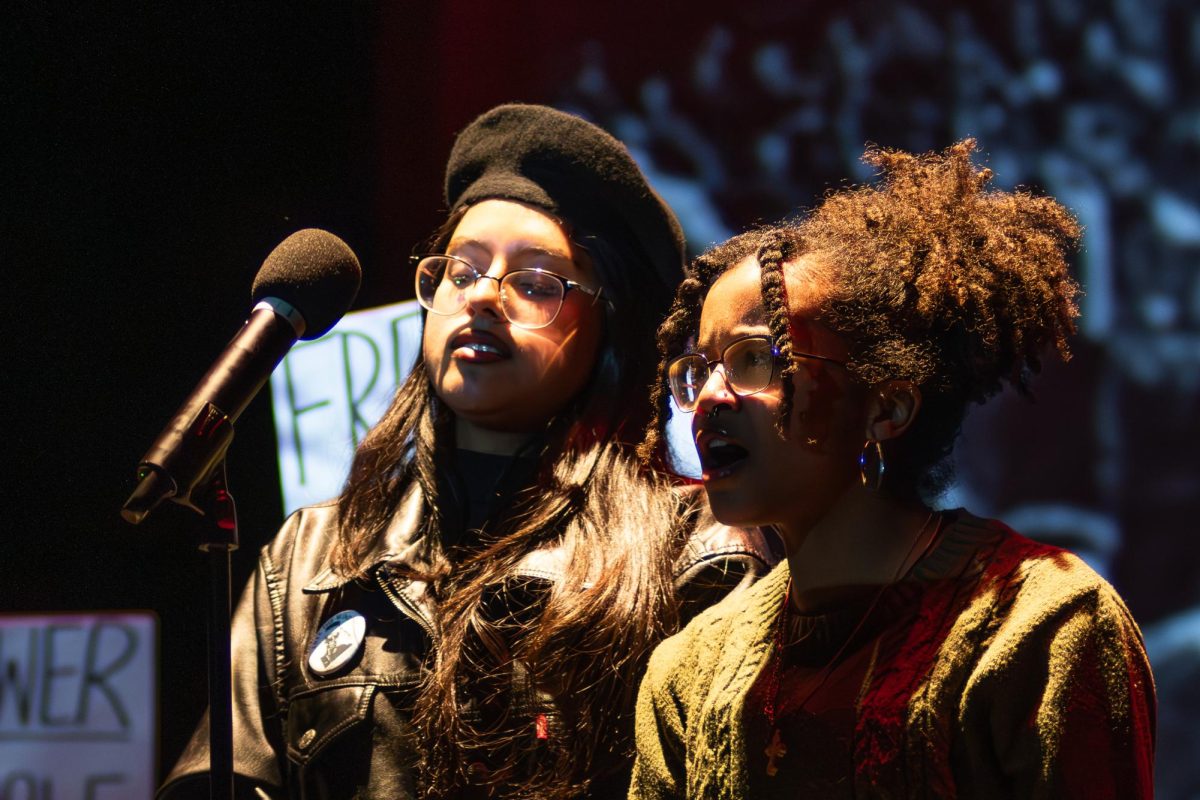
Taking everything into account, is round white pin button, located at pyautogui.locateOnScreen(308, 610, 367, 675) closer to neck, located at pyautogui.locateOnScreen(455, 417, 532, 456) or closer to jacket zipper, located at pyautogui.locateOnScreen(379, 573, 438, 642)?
jacket zipper, located at pyautogui.locateOnScreen(379, 573, 438, 642)

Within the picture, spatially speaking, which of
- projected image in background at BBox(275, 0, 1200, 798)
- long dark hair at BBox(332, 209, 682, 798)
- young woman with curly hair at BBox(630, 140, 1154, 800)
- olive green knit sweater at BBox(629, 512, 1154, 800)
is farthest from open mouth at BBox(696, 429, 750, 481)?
projected image in background at BBox(275, 0, 1200, 798)

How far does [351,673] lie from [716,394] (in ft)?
2.55

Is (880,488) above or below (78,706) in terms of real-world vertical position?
below

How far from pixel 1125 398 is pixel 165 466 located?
62.6 inches

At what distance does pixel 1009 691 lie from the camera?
4.01ft

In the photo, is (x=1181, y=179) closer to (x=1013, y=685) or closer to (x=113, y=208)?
(x=1013, y=685)

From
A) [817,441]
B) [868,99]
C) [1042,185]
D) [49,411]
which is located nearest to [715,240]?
[868,99]

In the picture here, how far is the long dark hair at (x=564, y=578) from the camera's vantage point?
1771 mm

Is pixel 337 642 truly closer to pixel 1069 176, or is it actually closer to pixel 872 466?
pixel 872 466

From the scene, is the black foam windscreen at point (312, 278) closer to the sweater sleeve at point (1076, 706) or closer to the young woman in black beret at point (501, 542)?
the young woman in black beret at point (501, 542)

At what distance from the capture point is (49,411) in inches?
102

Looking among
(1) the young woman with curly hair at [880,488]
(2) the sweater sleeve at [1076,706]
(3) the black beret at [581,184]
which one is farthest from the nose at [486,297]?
(2) the sweater sleeve at [1076,706]

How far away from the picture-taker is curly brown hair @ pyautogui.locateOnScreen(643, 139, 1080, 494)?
1.36m

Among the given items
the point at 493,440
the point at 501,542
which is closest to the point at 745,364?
the point at 501,542
